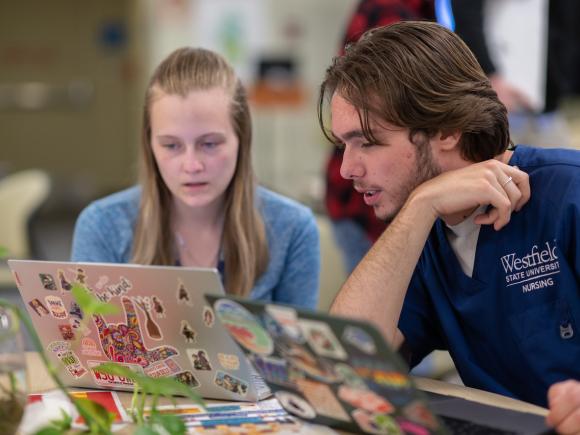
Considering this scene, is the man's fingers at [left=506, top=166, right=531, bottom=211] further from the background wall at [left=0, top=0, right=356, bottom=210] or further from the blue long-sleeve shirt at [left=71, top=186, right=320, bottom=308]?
the background wall at [left=0, top=0, right=356, bottom=210]

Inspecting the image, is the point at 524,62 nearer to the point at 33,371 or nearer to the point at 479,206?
the point at 479,206

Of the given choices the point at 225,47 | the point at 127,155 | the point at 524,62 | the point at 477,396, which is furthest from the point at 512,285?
the point at 127,155

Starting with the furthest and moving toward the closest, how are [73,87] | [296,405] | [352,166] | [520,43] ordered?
[73,87]
[520,43]
[352,166]
[296,405]

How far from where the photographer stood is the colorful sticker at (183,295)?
1.26 m

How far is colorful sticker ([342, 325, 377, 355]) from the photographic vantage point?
0.97m

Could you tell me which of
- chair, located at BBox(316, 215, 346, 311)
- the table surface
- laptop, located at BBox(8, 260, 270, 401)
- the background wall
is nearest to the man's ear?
the table surface

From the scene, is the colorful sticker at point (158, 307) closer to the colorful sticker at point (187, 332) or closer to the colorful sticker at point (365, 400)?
the colorful sticker at point (187, 332)

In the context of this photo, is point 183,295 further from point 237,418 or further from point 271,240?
point 271,240

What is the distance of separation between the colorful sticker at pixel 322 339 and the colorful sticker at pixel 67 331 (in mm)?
481

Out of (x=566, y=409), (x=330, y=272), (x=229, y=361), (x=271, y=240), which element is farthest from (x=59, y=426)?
(x=330, y=272)

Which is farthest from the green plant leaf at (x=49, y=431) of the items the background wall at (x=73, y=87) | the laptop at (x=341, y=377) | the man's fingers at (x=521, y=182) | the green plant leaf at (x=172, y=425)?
the background wall at (x=73, y=87)

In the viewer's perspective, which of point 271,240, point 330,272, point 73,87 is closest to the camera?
point 271,240

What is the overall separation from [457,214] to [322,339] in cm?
60

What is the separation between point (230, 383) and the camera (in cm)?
134
